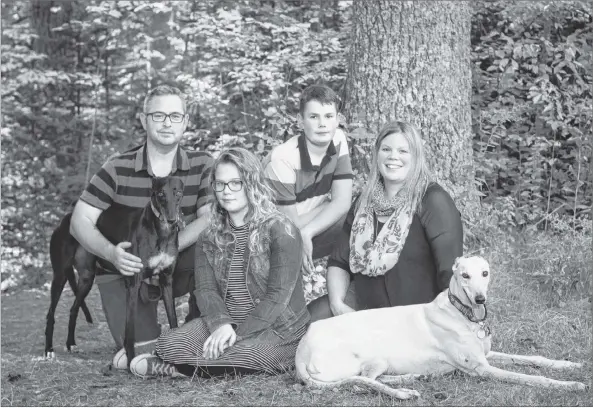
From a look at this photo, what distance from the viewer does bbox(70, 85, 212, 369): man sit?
4484 mm

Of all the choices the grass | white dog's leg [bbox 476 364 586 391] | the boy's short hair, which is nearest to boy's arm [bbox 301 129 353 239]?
the boy's short hair

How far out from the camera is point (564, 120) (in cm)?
760

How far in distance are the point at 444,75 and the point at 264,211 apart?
3000 mm

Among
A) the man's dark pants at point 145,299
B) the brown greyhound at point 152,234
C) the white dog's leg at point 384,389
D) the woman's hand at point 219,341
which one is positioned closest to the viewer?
the white dog's leg at point 384,389

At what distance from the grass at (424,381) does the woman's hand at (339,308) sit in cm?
49

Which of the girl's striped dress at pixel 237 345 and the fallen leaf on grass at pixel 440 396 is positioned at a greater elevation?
the girl's striped dress at pixel 237 345

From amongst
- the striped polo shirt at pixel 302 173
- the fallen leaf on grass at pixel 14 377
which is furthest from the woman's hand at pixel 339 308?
the fallen leaf on grass at pixel 14 377

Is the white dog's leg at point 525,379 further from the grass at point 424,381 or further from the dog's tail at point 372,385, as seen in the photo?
the dog's tail at point 372,385

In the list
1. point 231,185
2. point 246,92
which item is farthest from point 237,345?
point 246,92

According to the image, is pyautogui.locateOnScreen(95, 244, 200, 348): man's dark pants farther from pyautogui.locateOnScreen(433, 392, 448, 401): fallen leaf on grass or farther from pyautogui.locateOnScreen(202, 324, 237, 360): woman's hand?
pyautogui.locateOnScreen(433, 392, 448, 401): fallen leaf on grass

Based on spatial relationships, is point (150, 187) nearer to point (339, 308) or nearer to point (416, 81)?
point (339, 308)

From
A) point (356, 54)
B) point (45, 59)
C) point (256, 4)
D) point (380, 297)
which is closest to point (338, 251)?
point (380, 297)

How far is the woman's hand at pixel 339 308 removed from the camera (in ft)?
13.3

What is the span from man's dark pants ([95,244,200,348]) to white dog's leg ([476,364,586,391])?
5.74 ft
